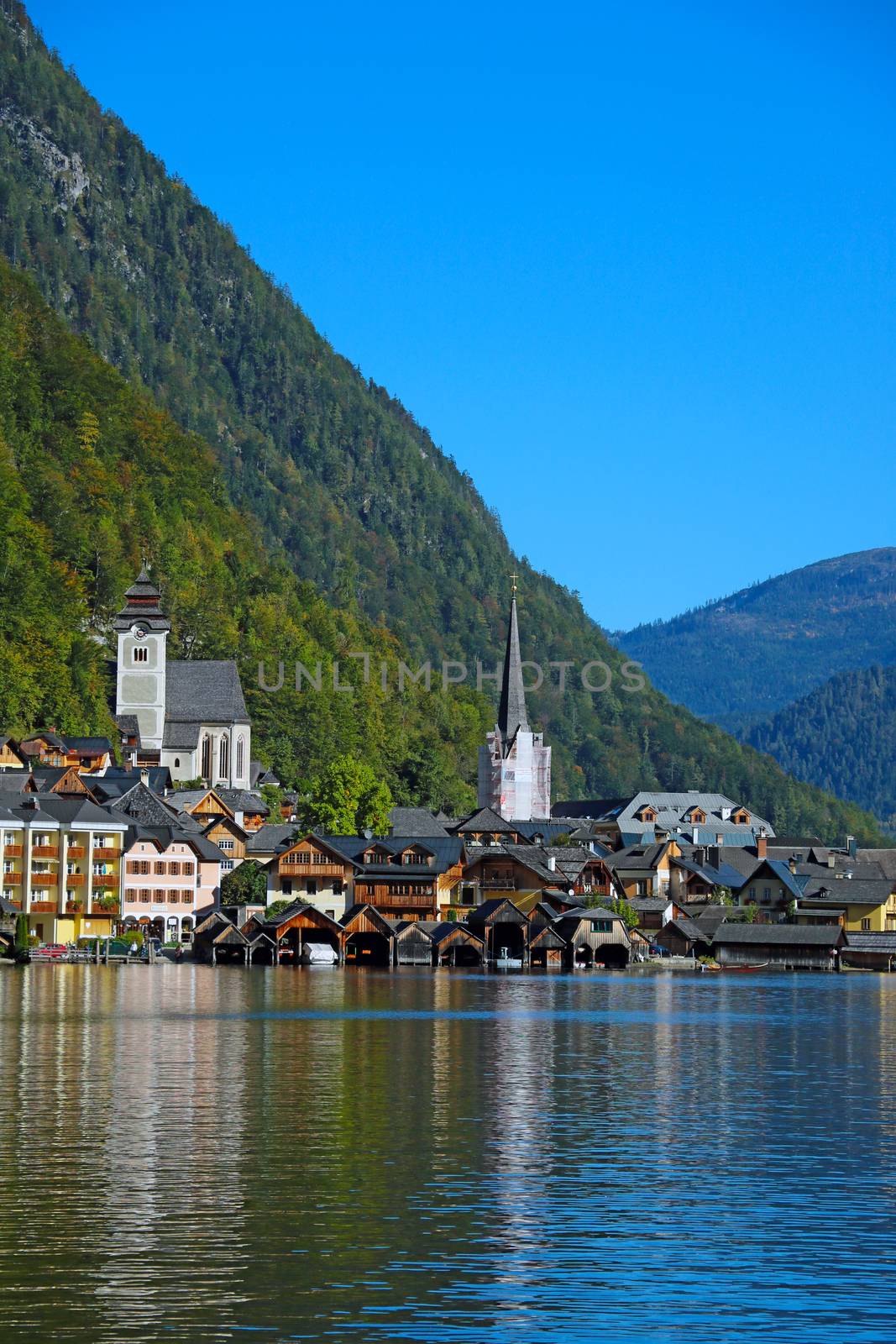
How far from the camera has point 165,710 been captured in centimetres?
16662

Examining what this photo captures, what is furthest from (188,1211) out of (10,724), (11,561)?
(11,561)

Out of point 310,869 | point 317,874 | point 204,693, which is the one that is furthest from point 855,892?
point 204,693

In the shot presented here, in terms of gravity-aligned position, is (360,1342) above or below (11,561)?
below

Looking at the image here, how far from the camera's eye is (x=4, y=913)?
10650 centimetres

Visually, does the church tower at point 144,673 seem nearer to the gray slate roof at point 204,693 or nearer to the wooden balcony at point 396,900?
the gray slate roof at point 204,693

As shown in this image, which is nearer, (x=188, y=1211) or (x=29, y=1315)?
(x=29, y=1315)

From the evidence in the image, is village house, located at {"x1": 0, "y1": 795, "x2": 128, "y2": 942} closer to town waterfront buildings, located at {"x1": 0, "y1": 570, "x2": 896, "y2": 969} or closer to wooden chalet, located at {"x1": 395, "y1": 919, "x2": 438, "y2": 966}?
town waterfront buildings, located at {"x1": 0, "y1": 570, "x2": 896, "y2": 969}

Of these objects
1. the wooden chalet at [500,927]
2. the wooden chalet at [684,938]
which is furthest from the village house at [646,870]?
the wooden chalet at [500,927]

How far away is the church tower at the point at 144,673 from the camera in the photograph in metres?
166

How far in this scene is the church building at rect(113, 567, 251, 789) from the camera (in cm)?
16525

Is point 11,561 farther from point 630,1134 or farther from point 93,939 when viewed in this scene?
point 630,1134

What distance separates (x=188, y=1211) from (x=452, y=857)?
95.9 metres

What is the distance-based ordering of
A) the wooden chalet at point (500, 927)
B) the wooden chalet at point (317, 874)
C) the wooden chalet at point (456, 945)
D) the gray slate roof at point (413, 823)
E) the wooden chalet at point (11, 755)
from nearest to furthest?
the wooden chalet at point (456, 945) < the wooden chalet at point (500, 927) < the wooden chalet at point (317, 874) < the wooden chalet at point (11, 755) < the gray slate roof at point (413, 823)

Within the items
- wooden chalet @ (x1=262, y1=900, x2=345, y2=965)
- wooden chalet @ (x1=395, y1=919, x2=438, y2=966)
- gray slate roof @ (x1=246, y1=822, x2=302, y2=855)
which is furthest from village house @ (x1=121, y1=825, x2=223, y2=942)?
wooden chalet @ (x1=395, y1=919, x2=438, y2=966)
